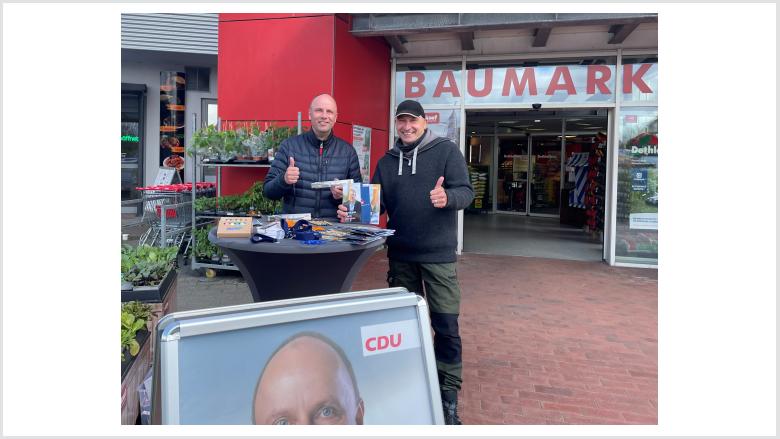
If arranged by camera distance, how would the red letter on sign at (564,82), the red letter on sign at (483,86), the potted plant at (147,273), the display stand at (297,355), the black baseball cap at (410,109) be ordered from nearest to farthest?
1. the display stand at (297,355)
2. the black baseball cap at (410,109)
3. the potted plant at (147,273)
4. the red letter on sign at (564,82)
5. the red letter on sign at (483,86)

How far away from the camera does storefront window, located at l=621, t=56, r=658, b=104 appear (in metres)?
7.97

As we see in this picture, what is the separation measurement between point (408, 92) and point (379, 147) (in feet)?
3.35

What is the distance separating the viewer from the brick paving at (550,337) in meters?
3.50

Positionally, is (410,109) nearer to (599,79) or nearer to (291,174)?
(291,174)

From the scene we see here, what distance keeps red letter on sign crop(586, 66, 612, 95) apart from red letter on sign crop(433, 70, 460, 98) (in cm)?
189

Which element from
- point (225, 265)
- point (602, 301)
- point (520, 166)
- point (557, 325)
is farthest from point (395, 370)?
point (520, 166)

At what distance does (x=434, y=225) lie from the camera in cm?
313

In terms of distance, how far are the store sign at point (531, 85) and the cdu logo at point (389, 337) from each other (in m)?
7.09

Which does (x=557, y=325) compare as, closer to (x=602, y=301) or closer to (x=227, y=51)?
(x=602, y=301)

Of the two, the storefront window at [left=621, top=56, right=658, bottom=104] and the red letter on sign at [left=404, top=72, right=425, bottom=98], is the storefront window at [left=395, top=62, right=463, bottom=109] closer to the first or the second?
the red letter on sign at [left=404, top=72, right=425, bottom=98]

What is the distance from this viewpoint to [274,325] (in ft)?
5.63

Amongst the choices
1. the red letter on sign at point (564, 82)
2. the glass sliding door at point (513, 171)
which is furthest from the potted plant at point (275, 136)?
the glass sliding door at point (513, 171)

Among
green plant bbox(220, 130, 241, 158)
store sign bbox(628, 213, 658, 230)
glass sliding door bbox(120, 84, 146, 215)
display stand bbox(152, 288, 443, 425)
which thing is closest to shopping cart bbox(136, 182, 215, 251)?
green plant bbox(220, 130, 241, 158)

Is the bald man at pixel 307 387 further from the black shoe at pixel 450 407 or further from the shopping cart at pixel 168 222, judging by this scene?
the shopping cart at pixel 168 222
